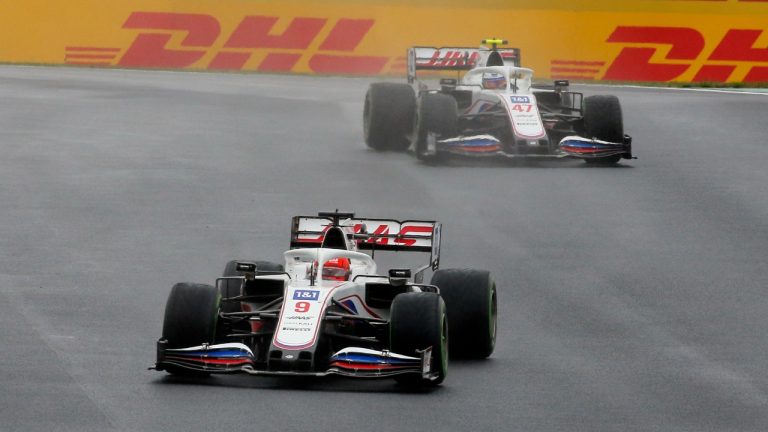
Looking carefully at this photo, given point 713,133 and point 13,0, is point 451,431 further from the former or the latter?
point 13,0

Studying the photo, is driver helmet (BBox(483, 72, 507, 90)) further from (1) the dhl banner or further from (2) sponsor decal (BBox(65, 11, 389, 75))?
(2) sponsor decal (BBox(65, 11, 389, 75))

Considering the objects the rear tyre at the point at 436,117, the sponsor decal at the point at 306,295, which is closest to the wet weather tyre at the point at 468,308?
the sponsor decal at the point at 306,295

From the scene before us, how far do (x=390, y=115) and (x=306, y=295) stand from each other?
1637 centimetres

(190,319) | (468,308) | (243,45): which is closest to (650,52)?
(243,45)

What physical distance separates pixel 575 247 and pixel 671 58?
22159mm

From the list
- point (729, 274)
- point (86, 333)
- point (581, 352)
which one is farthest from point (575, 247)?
point (86, 333)

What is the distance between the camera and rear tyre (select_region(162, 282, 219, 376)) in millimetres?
13008

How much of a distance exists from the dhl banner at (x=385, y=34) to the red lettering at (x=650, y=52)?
0.9 inches

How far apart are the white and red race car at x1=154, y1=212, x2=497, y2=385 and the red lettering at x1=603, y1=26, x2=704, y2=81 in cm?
2699

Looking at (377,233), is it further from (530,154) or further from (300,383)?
(530,154)

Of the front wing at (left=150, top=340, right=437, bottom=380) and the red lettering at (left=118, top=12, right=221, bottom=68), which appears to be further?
the red lettering at (left=118, top=12, right=221, bottom=68)

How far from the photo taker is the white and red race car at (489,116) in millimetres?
27266

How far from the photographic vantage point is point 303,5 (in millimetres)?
42469

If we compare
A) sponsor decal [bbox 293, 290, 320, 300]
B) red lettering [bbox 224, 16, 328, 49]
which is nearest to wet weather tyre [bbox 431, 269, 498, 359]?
sponsor decal [bbox 293, 290, 320, 300]
